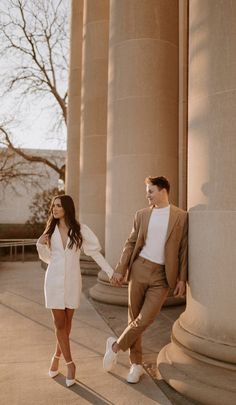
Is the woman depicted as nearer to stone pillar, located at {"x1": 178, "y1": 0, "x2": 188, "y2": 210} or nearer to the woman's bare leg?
the woman's bare leg

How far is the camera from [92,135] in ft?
56.7

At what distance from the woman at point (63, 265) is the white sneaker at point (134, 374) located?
0.91 meters

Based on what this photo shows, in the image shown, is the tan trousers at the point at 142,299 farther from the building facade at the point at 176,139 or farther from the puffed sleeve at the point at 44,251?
the puffed sleeve at the point at 44,251

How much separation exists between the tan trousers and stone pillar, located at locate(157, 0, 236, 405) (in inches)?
19.5

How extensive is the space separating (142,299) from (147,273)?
0.49m

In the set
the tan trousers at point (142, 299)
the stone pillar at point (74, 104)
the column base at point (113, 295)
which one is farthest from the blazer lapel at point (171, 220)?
the stone pillar at point (74, 104)

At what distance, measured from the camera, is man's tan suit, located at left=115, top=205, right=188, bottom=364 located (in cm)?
611

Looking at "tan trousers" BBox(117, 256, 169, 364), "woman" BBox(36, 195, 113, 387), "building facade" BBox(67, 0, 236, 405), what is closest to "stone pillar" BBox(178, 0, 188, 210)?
"building facade" BBox(67, 0, 236, 405)

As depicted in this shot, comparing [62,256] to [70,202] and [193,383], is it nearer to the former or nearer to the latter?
[70,202]

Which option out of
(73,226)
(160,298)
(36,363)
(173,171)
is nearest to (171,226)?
(160,298)

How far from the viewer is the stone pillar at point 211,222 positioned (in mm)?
5531

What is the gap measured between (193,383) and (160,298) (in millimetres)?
1312

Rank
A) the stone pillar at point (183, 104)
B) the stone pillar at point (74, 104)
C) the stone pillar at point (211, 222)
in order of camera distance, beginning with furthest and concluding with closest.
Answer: the stone pillar at point (74, 104) < the stone pillar at point (183, 104) < the stone pillar at point (211, 222)

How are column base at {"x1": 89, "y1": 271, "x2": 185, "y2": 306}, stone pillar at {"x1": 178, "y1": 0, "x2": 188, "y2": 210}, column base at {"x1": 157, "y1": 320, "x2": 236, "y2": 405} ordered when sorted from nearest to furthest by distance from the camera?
1. column base at {"x1": 157, "y1": 320, "x2": 236, "y2": 405}
2. column base at {"x1": 89, "y1": 271, "x2": 185, "y2": 306}
3. stone pillar at {"x1": 178, "y1": 0, "x2": 188, "y2": 210}
